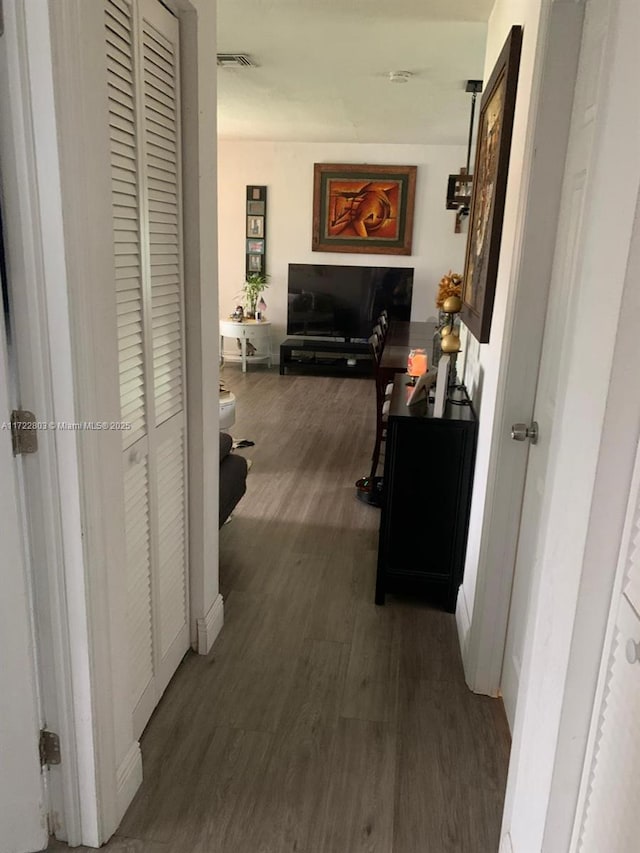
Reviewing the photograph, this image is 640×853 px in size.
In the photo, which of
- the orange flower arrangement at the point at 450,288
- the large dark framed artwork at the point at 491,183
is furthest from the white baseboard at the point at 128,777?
the orange flower arrangement at the point at 450,288

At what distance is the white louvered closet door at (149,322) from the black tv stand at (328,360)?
5.23 metres

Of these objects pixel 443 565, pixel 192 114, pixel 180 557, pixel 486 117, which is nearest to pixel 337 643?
pixel 443 565

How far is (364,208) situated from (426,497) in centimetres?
521

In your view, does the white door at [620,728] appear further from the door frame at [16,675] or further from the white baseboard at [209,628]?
the white baseboard at [209,628]

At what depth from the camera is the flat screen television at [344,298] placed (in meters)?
7.15

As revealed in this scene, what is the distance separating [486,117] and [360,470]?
227 centimetres

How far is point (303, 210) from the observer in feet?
23.6

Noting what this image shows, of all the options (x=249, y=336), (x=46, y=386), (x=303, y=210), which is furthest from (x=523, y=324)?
(x=303, y=210)

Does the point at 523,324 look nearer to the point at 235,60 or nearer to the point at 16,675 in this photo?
the point at 16,675

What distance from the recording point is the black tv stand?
286 inches

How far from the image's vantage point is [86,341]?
129 cm

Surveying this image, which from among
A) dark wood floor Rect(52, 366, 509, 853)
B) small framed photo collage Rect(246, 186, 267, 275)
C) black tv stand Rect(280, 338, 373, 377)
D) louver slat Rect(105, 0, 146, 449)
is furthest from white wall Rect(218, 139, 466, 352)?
louver slat Rect(105, 0, 146, 449)

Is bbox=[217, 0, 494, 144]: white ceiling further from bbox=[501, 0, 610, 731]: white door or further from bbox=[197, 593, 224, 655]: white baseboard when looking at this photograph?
bbox=[197, 593, 224, 655]: white baseboard

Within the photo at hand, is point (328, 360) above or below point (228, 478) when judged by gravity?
below
